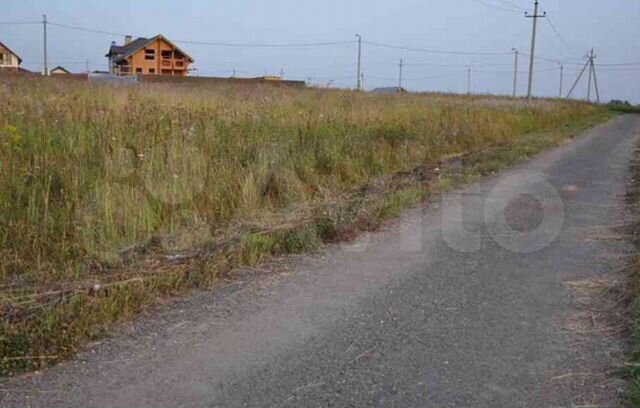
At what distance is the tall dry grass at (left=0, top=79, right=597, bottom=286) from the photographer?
5035mm

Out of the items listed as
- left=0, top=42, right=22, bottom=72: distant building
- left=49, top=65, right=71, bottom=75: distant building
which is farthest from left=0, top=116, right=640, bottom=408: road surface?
left=0, top=42, right=22, bottom=72: distant building

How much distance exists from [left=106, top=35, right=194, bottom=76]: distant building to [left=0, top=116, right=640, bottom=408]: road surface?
214ft

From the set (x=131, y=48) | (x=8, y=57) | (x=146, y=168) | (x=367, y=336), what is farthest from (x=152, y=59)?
(x=367, y=336)

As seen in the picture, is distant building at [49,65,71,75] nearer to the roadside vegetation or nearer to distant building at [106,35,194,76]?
distant building at [106,35,194,76]

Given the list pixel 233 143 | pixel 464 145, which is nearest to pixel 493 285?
pixel 233 143

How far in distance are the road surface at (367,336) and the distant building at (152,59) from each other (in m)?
65.2

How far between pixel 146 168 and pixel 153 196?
659 mm

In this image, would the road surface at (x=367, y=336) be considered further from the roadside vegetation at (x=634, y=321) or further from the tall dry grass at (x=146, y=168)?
the tall dry grass at (x=146, y=168)

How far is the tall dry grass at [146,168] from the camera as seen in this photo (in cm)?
504

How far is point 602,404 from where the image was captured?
2.95 meters

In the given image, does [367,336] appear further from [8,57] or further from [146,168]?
[8,57]

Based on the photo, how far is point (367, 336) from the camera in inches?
147

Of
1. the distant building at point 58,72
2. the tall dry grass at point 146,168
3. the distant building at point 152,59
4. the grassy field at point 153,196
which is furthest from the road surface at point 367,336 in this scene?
the distant building at point 152,59

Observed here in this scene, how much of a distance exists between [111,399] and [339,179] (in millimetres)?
6208
